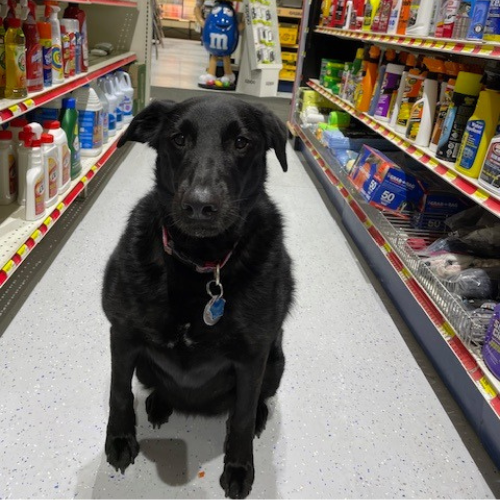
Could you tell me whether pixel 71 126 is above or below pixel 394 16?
below

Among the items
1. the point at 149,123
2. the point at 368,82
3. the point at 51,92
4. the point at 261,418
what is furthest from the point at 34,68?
the point at 368,82

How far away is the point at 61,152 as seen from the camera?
2531mm

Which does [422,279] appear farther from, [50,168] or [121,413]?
[50,168]

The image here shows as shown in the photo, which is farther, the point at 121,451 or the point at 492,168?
the point at 492,168

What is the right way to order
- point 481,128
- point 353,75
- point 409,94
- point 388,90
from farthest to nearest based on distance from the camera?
point 353,75 → point 388,90 → point 409,94 → point 481,128

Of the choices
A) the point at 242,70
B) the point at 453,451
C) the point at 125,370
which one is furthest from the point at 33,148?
the point at 242,70

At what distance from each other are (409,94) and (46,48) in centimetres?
190

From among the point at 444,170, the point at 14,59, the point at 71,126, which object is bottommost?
the point at 71,126

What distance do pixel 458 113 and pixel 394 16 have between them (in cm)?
119

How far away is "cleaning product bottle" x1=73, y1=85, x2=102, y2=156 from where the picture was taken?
3248mm

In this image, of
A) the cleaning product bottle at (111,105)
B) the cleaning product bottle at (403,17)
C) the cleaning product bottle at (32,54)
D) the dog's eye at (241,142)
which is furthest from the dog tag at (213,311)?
the cleaning product bottle at (111,105)

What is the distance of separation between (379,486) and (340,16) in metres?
3.87

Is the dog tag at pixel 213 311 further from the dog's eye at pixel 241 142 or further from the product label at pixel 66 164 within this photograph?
the product label at pixel 66 164

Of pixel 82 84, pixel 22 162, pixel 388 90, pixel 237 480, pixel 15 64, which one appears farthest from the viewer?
pixel 388 90
